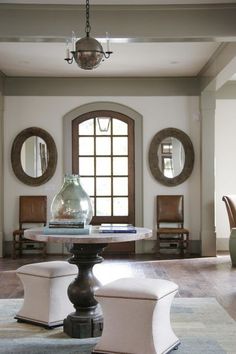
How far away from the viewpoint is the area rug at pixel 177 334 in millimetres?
4039

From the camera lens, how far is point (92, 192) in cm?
973

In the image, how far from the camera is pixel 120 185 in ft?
32.0

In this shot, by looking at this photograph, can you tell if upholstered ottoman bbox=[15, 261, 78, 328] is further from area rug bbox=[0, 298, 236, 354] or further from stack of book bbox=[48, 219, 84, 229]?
stack of book bbox=[48, 219, 84, 229]

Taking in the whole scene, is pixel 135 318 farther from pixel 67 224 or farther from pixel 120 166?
pixel 120 166

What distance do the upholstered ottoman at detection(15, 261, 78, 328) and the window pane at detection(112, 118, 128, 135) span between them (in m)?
5.17

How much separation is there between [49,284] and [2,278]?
107 inches

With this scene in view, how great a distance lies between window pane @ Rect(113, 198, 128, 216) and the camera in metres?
9.72

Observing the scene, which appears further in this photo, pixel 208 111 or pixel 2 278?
pixel 208 111

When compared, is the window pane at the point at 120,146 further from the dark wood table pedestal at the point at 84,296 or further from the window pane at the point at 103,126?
the dark wood table pedestal at the point at 84,296

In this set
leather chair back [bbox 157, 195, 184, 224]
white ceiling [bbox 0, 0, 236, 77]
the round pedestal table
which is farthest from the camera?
leather chair back [bbox 157, 195, 184, 224]

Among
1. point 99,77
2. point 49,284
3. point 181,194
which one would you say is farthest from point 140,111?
point 49,284

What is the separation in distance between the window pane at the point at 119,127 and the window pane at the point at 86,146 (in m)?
0.43

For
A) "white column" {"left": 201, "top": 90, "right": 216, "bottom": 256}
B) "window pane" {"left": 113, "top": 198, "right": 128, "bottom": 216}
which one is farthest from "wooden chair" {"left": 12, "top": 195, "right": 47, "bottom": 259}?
"white column" {"left": 201, "top": 90, "right": 216, "bottom": 256}

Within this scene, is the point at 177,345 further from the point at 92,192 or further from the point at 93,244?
the point at 92,192
